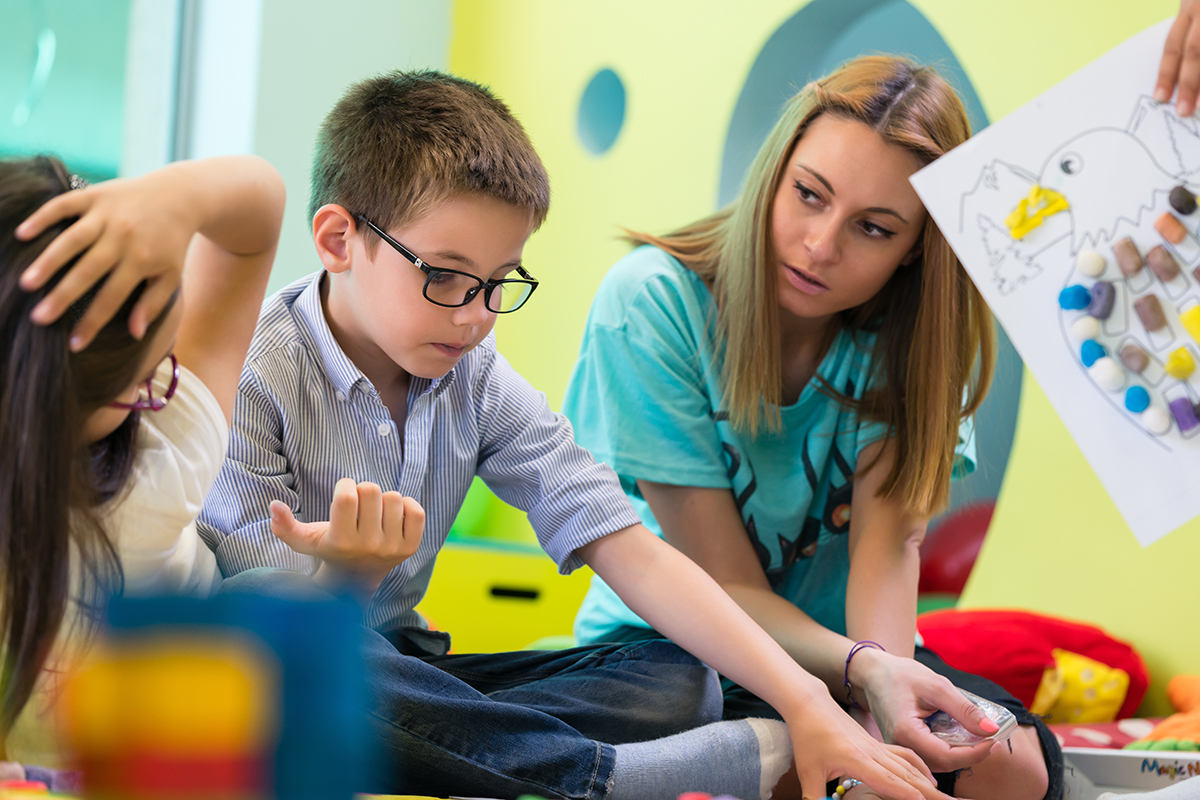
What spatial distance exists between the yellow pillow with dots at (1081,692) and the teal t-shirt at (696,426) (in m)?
0.62

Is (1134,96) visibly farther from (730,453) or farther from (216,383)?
(216,383)

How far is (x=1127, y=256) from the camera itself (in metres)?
0.79

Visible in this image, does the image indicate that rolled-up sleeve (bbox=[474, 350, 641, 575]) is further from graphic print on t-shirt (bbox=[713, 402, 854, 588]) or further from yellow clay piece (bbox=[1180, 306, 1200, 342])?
yellow clay piece (bbox=[1180, 306, 1200, 342])

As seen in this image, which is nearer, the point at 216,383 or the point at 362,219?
the point at 216,383

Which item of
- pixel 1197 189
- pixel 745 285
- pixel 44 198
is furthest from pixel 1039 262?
pixel 44 198

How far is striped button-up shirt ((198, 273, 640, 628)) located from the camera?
0.76 metres

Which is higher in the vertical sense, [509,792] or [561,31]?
[561,31]

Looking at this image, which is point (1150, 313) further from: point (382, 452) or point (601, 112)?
A: point (601, 112)

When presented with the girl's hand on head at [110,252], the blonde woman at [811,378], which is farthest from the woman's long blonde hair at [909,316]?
the girl's hand on head at [110,252]

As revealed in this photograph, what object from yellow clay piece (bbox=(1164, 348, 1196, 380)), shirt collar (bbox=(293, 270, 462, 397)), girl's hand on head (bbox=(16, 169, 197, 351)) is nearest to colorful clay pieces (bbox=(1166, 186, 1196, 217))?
yellow clay piece (bbox=(1164, 348, 1196, 380))

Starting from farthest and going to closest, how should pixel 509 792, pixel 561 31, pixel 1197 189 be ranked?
pixel 561 31
pixel 1197 189
pixel 509 792

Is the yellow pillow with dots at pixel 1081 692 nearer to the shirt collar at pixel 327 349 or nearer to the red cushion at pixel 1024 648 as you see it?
the red cushion at pixel 1024 648

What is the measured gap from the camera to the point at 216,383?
0.66 m

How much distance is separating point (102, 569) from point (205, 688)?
32 cm
